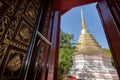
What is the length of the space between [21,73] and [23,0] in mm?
681

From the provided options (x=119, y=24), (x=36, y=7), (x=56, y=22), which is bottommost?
(x=119, y=24)

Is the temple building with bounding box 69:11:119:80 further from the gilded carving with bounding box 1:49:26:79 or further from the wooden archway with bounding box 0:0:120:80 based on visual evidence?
the gilded carving with bounding box 1:49:26:79

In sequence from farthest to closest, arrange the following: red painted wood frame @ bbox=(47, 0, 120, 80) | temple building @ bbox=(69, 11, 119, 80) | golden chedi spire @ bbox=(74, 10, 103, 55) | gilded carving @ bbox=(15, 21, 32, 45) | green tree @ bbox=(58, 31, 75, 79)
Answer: golden chedi spire @ bbox=(74, 10, 103, 55)
temple building @ bbox=(69, 11, 119, 80)
green tree @ bbox=(58, 31, 75, 79)
red painted wood frame @ bbox=(47, 0, 120, 80)
gilded carving @ bbox=(15, 21, 32, 45)

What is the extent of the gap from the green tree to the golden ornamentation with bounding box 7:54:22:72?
3845mm

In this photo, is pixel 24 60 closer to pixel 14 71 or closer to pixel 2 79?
pixel 14 71

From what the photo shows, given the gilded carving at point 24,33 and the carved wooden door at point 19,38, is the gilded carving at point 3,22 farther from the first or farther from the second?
the gilded carving at point 24,33

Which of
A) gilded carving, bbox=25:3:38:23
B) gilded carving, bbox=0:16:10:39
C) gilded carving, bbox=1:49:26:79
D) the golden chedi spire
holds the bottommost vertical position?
gilded carving, bbox=1:49:26:79

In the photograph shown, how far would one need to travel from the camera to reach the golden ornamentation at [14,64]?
848 millimetres

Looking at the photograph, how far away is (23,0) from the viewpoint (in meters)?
1.07

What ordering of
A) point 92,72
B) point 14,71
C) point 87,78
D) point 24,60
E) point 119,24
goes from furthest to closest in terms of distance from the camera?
point 92,72
point 87,78
point 119,24
point 24,60
point 14,71

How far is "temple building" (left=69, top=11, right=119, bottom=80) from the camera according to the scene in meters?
4.99

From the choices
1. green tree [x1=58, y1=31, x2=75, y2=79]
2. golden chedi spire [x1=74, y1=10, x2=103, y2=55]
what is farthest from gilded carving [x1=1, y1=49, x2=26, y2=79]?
golden chedi spire [x1=74, y1=10, x2=103, y2=55]

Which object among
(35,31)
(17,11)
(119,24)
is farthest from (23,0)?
(119,24)

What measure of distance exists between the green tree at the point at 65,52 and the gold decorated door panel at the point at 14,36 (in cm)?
381
